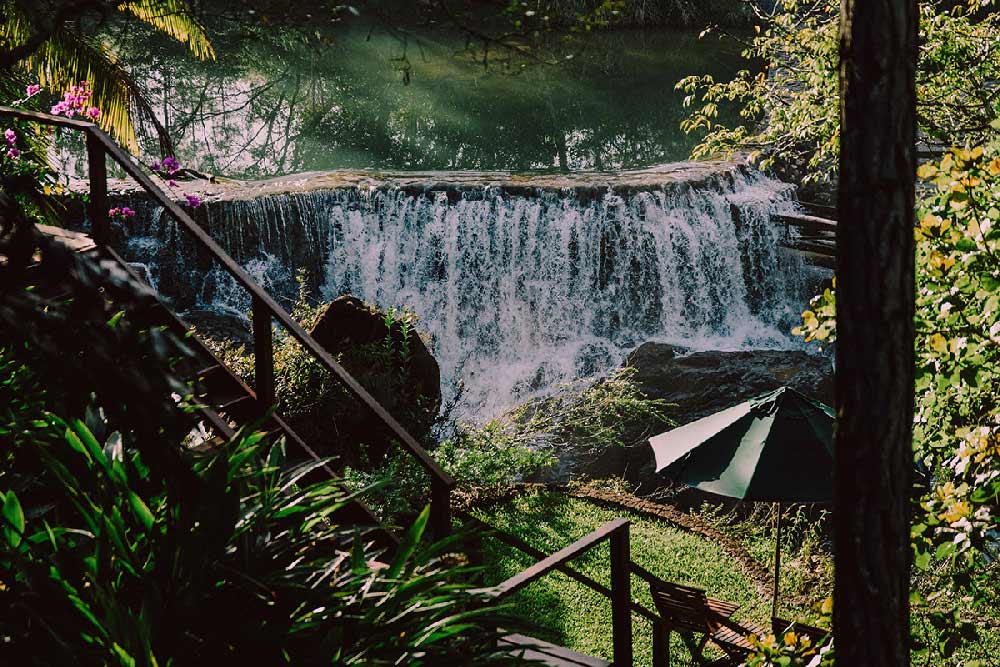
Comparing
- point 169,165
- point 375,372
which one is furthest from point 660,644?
point 169,165

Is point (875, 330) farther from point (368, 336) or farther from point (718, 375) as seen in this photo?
point (718, 375)

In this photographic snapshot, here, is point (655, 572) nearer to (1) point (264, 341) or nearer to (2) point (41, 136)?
(1) point (264, 341)

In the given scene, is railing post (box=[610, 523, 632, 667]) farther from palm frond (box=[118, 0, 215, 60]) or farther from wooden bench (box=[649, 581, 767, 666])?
palm frond (box=[118, 0, 215, 60])

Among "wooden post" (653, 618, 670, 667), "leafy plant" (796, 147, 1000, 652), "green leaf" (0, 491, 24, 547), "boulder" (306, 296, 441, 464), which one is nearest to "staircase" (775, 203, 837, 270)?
"boulder" (306, 296, 441, 464)

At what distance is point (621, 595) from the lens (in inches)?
187

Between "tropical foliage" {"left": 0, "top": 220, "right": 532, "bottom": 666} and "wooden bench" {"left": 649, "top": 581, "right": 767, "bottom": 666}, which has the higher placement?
"tropical foliage" {"left": 0, "top": 220, "right": 532, "bottom": 666}

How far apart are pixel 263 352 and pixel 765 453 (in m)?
3.79

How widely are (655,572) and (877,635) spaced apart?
6348 mm

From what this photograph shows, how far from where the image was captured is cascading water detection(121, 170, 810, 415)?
14062 millimetres

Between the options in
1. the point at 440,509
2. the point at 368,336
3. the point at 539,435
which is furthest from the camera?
the point at 539,435

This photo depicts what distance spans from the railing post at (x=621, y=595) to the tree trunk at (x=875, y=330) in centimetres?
178

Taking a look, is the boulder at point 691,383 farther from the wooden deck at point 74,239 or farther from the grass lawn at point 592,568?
the wooden deck at point 74,239

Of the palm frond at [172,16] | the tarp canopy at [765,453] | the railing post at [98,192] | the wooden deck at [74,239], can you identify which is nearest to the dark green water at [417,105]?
the palm frond at [172,16]

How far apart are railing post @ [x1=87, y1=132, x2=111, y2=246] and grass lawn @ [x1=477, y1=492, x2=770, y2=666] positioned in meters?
3.94
